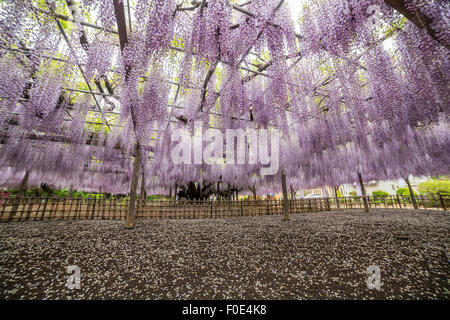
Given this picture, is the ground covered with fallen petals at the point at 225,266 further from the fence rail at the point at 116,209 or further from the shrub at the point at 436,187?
the shrub at the point at 436,187

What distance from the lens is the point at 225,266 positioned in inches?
106

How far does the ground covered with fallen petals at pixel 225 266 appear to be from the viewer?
2.05m

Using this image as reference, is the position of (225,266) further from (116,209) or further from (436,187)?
(436,187)

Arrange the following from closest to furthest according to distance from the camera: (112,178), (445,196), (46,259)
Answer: (46,259)
(445,196)
(112,178)

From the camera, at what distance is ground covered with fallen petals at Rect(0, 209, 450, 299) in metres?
2.05

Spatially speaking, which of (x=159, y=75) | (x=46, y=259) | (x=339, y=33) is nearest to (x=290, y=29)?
(x=339, y=33)

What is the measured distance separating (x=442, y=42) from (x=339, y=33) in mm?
1415

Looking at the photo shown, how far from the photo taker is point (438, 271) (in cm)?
237

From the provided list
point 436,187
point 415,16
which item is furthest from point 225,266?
point 436,187

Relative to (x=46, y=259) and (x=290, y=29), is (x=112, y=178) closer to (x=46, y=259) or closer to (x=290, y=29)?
(x=46, y=259)

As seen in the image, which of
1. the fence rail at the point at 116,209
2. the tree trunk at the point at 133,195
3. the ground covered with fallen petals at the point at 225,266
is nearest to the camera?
the ground covered with fallen petals at the point at 225,266

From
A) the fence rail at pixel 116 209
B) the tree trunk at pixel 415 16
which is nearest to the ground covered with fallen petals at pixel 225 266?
the fence rail at pixel 116 209

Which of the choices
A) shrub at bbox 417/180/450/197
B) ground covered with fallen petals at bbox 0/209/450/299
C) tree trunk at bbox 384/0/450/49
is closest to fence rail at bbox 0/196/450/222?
shrub at bbox 417/180/450/197
